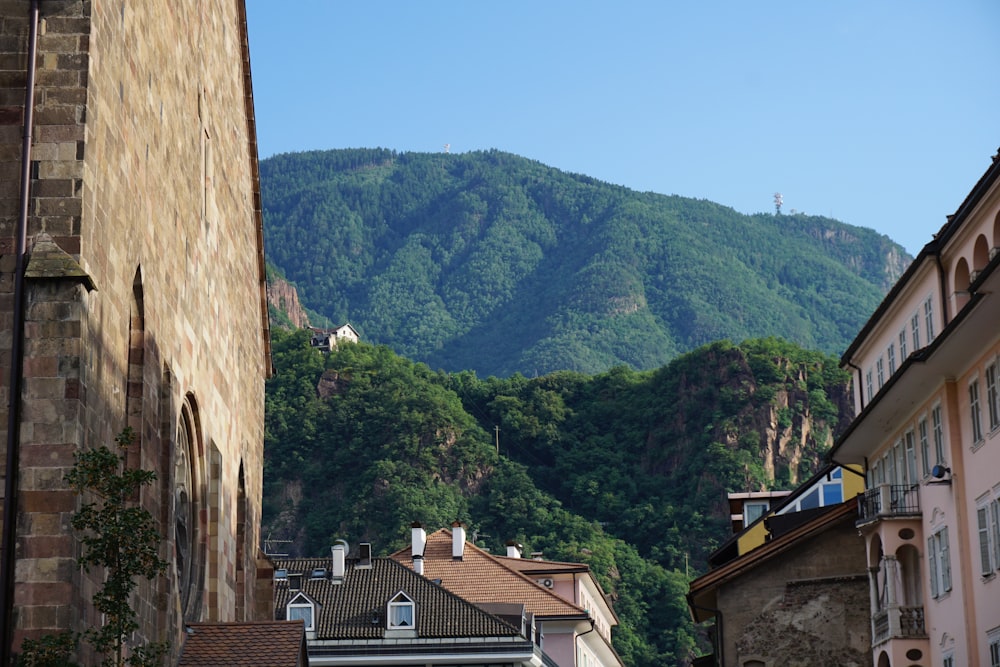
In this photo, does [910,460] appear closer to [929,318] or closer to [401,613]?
[929,318]

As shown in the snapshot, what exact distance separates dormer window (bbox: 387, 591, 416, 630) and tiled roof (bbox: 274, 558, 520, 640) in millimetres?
315

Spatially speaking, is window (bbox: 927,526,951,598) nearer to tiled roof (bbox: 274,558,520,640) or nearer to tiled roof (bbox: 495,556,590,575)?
tiled roof (bbox: 274,558,520,640)

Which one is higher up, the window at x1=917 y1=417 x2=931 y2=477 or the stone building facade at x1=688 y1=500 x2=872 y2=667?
the window at x1=917 y1=417 x2=931 y2=477

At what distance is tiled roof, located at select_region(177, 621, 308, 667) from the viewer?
2689 centimetres

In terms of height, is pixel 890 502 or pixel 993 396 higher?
pixel 993 396

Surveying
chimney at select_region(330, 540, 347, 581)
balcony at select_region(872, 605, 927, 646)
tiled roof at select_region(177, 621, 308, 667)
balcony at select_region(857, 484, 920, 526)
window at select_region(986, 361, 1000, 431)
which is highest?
chimney at select_region(330, 540, 347, 581)

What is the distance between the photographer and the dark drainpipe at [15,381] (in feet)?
72.0

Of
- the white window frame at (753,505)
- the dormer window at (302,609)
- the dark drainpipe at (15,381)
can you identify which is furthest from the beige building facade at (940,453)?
the dormer window at (302,609)

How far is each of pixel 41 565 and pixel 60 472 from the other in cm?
125

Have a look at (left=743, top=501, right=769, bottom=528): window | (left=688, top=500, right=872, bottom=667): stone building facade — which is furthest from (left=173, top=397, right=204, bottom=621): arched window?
(left=743, top=501, right=769, bottom=528): window

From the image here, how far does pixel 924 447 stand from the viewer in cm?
3800

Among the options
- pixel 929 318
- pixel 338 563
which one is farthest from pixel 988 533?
pixel 338 563

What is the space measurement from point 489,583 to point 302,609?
22135 mm

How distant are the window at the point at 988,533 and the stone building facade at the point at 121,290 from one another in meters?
15.3
